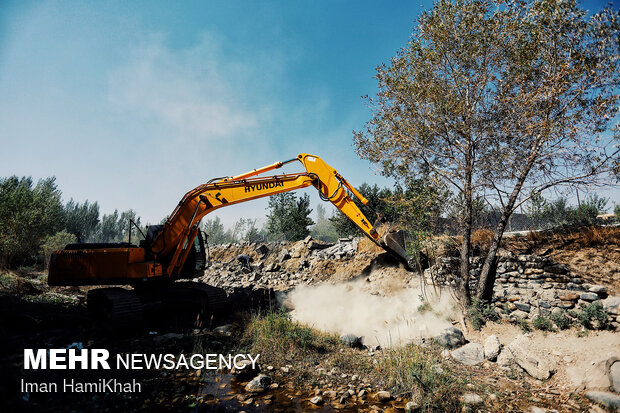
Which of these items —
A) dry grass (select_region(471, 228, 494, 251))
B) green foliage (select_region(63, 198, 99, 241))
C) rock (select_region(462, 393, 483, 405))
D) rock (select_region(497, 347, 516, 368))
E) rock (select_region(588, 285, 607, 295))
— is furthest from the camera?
green foliage (select_region(63, 198, 99, 241))

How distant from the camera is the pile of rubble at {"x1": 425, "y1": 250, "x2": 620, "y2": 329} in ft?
22.3

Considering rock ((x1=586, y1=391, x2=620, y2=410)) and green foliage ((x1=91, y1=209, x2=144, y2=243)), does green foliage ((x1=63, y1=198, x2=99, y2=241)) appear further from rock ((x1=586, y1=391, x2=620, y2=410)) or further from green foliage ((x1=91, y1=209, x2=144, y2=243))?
rock ((x1=586, y1=391, x2=620, y2=410))

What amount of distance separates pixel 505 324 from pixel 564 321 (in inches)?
45.5

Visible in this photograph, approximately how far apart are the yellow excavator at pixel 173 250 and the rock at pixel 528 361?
3904mm

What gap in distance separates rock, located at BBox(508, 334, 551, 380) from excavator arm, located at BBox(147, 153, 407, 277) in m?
3.89

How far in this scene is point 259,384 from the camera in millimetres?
4531

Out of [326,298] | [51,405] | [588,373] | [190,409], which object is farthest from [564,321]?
[51,405]

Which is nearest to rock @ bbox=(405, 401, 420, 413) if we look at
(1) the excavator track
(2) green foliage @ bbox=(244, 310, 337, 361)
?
(2) green foliage @ bbox=(244, 310, 337, 361)

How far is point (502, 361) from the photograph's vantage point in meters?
5.68

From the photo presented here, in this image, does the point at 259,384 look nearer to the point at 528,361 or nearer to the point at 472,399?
the point at 472,399

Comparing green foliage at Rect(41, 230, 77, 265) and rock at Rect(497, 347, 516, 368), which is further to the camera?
green foliage at Rect(41, 230, 77, 265)

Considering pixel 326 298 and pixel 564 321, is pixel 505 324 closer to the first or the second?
pixel 564 321

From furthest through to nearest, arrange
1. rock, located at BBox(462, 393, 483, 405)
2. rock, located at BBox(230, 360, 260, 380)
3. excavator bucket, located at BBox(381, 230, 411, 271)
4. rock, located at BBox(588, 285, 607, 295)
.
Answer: excavator bucket, located at BBox(381, 230, 411, 271) → rock, located at BBox(588, 285, 607, 295) → rock, located at BBox(230, 360, 260, 380) → rock, located at BBox(462, 393, 483, 405)


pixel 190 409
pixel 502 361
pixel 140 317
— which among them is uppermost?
pixel 140 317
